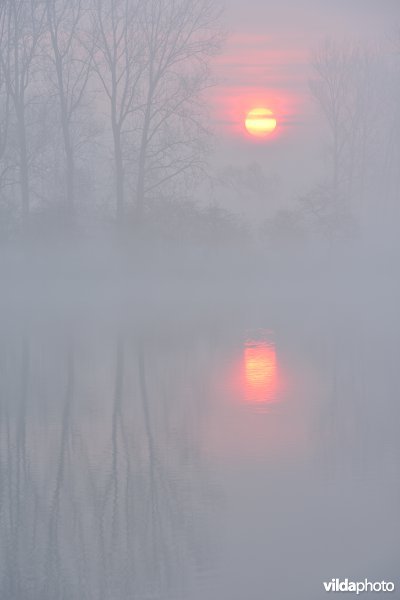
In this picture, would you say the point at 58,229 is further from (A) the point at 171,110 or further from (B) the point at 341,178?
(B) the point at 341,178

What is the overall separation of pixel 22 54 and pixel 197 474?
28.9m

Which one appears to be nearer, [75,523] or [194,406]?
[75,523]

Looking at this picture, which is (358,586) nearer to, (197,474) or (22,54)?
(197,474)

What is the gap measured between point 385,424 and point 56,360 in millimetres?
7401

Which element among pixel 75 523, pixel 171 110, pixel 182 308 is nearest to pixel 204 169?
pixel 171 110

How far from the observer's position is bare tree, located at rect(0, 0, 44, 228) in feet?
111

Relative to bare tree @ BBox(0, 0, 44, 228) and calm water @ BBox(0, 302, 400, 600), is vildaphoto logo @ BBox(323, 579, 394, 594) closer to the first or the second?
calm water @ BBox(0, 302, 400, 600)

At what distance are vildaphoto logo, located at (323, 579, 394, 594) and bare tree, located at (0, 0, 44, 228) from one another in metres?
30.0

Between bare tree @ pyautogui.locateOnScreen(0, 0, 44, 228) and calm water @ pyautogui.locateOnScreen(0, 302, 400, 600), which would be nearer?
calm water @ pyautogui.locateOnScreen(0, 302, 400, 600)

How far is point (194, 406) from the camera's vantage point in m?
12.2

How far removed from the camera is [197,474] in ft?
28.4

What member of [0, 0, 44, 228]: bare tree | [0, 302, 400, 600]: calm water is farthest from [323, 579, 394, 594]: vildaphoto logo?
[0, 0, 44, 228]: bare tree

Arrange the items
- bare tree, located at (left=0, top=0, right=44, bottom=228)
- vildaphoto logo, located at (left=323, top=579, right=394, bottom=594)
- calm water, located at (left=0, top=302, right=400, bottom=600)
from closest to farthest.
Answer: vildaphoto logo, located at (left=323, top=579, right=394, bottom=594) < calm water, located at (left=0, top=302, right=400, bottom=600) < bare tree, located at (left=0, top=0, right=44, bottom=228)

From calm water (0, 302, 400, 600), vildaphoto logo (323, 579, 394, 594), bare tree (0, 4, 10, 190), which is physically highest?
bare tree (0, 4, 10, 190)
